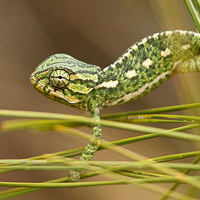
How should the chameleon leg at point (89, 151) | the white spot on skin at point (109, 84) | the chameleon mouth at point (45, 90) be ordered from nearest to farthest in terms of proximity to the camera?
1. the chameleon leg at point (89, 151)
2. the chameleon mouth at point (45, 90)
3. the white spot on skin at point (109, 84)

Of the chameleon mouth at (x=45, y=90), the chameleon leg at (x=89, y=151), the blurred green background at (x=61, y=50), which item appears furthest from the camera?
the blurred green background at (x=61, y=50)

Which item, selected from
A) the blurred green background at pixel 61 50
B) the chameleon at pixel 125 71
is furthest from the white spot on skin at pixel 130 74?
the blurred green background at pixel 61 50

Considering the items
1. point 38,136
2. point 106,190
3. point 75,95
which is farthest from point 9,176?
point 75,95

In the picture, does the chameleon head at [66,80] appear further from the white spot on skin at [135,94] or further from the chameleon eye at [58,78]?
the white spot on skin at [135,94]

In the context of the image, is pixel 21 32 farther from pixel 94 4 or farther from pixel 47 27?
pixel 94 4

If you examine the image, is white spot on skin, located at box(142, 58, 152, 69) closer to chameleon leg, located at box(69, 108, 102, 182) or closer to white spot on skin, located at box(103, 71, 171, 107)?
white spot on skin, located at box(103, 71, 171, 107)

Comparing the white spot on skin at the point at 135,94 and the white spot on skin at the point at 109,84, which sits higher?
the white spot on skin at the point at 109,84

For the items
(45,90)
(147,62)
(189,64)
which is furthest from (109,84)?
(189,64)
